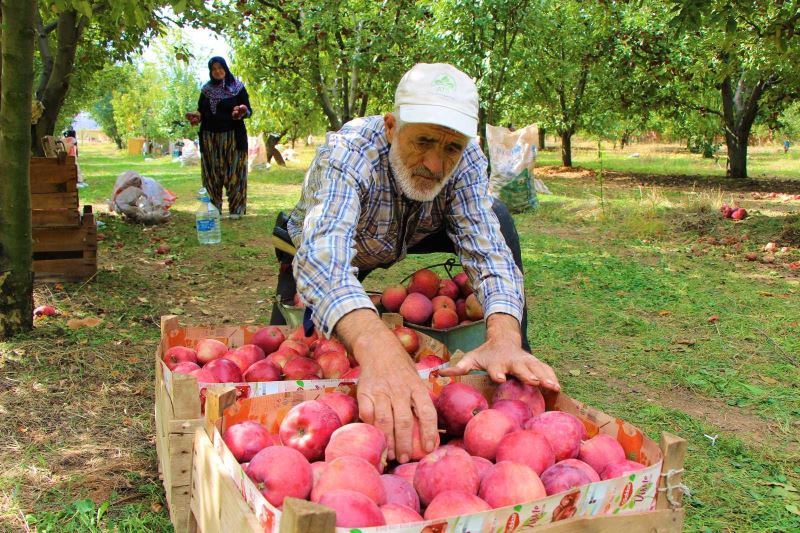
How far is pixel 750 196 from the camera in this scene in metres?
13.4

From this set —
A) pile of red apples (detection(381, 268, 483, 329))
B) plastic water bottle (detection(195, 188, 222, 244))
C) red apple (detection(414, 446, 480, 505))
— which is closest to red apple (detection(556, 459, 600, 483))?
red apple (detection(414, 446, 480, 505))

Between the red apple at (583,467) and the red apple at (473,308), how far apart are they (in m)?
1.89

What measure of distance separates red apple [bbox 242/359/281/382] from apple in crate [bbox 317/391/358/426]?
20.1 inches

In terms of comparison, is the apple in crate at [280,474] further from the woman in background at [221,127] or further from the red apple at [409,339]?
the woman in background at [221,127]

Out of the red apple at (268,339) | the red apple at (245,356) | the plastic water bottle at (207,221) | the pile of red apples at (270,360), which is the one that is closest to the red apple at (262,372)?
the pile of red apples at (270,360)

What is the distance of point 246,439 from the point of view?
190 cm

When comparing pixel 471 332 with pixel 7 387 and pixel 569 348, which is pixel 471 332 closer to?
pixel 569 348

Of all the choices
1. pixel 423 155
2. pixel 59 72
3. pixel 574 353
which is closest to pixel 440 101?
pixel 423 155

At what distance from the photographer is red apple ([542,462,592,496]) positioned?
1763 mm

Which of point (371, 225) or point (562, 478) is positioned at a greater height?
point (371, 225)

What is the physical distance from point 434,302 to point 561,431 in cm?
187

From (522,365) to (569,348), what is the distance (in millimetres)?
2647

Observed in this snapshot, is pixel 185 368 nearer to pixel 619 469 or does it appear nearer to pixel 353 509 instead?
pixel 353 509

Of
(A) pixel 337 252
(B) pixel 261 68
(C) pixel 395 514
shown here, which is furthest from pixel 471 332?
(B) pixel 261 68
